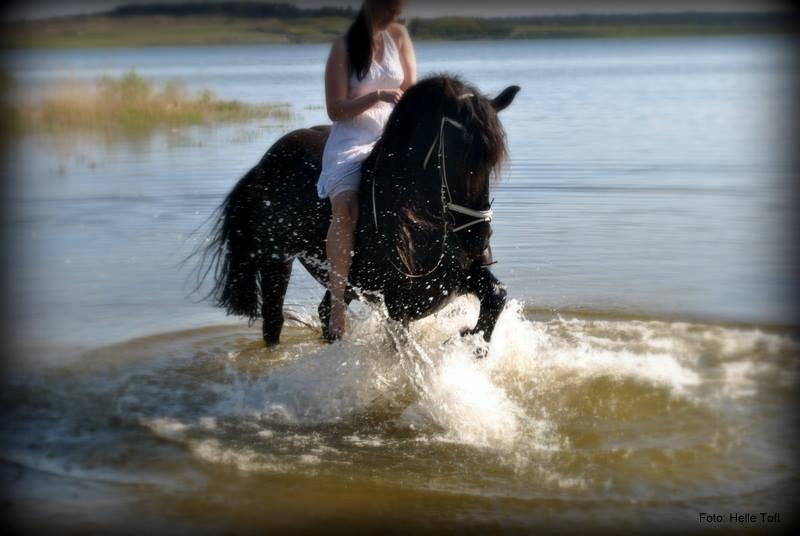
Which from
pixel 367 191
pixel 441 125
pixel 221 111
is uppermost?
pixel 441 125

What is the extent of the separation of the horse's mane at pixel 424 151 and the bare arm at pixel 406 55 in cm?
40

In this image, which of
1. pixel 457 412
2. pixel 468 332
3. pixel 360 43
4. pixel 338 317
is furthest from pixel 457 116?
pixel 457 412

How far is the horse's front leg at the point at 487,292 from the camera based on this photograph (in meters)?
5.11

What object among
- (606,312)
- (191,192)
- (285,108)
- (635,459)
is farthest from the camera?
(285,108)

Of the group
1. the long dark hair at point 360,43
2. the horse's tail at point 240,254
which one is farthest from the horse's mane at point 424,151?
the horse's tail at point 240,254

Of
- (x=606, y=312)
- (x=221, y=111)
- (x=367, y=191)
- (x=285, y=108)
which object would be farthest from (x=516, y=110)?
(x=367, y=191)

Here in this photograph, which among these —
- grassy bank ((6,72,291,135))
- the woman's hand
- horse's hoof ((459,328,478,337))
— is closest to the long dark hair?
the woman's hand

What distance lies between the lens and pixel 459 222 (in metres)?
4.82

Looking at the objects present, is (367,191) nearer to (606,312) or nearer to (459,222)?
(459,222)

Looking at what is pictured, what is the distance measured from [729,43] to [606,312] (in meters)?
56.5

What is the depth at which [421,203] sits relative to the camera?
4898 millimetres

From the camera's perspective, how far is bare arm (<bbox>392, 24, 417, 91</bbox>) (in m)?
5.27

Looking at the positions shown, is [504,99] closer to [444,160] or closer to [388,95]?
[444,160]

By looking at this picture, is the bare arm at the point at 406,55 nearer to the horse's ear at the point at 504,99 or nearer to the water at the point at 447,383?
the horse's ear at the point at 504,99
